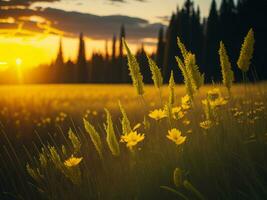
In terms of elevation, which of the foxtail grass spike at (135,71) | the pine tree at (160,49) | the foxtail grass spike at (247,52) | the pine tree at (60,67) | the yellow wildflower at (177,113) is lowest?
the pine tree at (60,67)

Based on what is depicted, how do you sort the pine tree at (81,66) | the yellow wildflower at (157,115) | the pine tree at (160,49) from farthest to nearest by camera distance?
the pine tree at (81,66)
the pine tree at (160,49)
the yellow wildflower at (157,115)

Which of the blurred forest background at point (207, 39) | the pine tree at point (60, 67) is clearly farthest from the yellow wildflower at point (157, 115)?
the pine tree at point (60, 67)

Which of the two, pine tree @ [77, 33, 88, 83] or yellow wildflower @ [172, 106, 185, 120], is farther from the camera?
pine tree @ [77, 33, 88, 83]

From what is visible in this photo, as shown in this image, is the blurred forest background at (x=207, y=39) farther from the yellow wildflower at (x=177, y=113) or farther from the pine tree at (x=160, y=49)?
the yellow wildflower at (x=177, y=113)

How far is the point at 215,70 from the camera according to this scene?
38281mm

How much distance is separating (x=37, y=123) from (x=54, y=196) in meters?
4.62

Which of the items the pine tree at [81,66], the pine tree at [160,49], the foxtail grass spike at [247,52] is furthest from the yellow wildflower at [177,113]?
the pine tree at [81,66]

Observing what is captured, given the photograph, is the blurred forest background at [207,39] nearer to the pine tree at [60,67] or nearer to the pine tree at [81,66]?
the pine tree at [81,66]

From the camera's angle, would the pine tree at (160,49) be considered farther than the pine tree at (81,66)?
No

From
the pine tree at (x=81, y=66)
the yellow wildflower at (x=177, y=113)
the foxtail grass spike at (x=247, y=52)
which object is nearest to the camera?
the foxtail grass spike at (x=247, y=52)

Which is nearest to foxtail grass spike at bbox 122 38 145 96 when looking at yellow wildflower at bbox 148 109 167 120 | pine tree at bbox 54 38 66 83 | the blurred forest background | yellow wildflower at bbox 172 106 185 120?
yellow wildflower at bbox 148 109 167 120

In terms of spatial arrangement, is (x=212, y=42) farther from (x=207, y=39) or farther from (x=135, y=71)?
(x=135, y=71)

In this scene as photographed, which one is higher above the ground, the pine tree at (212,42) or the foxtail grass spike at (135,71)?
the foxtail grass spike at (135,71)

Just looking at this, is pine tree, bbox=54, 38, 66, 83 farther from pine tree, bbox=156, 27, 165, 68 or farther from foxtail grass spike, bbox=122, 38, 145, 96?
foxtail grass spike, bbox=122, 38, 145, 96
